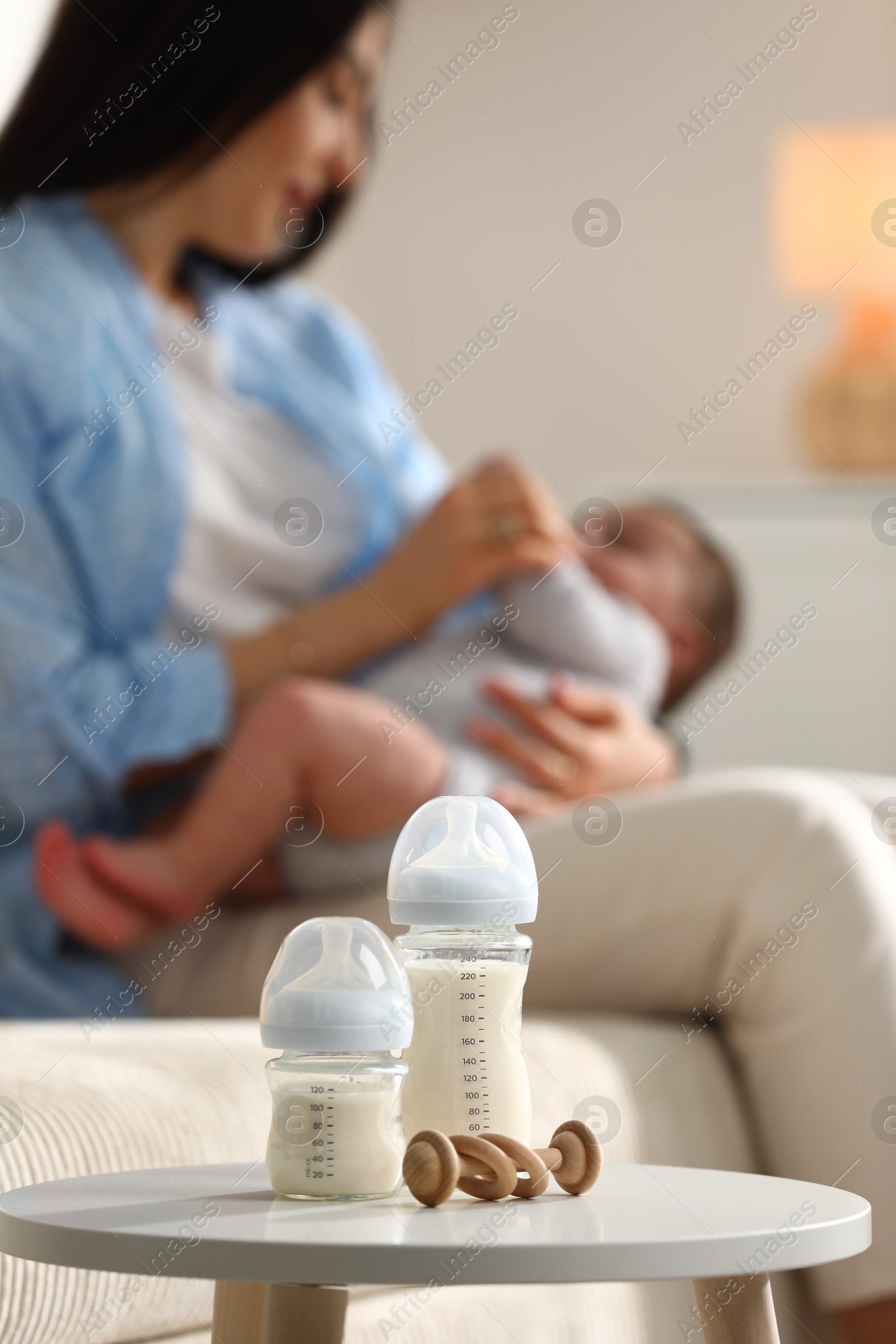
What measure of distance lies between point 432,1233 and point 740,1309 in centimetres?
15

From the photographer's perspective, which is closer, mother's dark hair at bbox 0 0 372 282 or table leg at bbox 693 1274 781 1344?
table leg at bbox 693 1274 781 1344

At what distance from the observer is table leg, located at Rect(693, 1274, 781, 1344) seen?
494mm

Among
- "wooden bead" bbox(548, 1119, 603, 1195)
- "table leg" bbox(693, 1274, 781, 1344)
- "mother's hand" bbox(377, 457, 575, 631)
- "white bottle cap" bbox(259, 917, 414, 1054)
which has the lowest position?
"table leg" bbox(693, 1274, 781, 1344)

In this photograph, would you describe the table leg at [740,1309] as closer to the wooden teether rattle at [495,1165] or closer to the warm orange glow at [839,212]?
the wooden teether rattle at [495,1165]

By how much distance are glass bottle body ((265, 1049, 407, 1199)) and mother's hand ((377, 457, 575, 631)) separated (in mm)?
826

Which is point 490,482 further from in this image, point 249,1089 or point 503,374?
point 503,374

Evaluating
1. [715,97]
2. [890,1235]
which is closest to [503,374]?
[715,97]

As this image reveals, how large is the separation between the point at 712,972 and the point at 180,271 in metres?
0.89

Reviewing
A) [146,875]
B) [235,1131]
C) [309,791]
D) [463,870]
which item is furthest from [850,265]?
[463,870]

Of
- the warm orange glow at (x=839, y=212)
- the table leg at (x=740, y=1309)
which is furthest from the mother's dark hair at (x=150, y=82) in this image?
the warm orange glow at (x=839, y=212)

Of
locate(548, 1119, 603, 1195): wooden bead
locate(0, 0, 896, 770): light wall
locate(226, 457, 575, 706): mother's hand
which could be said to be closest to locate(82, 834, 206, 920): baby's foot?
locate(226, 457, 575, 706): mother's hand

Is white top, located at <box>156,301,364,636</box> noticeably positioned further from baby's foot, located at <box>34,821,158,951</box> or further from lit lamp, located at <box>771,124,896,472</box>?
lit lamp, located at <box>771,124,896,472</box>

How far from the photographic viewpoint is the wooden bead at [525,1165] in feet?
1.53

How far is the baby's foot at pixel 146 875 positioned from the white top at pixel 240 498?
0.24m
